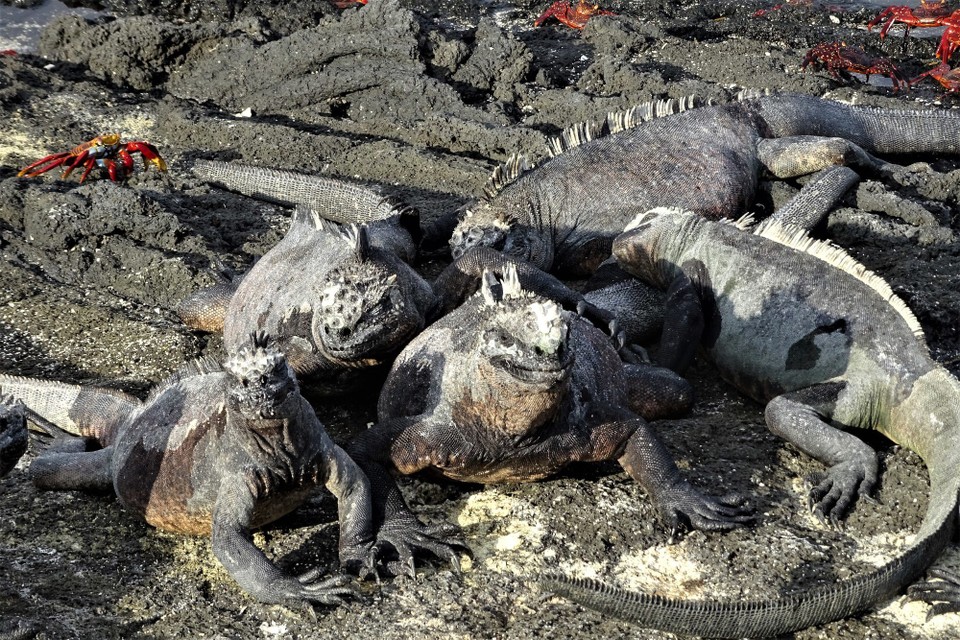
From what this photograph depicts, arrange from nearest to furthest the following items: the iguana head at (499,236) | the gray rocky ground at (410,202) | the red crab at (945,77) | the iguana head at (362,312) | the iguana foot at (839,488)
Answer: the gray rocky ground at (410,202) → the iguana foot at (839,488) → the iguana head at (362,312) → the iguana head at (499,236) → the red crab at (945,77)

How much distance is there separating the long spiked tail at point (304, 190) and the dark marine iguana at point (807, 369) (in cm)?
144

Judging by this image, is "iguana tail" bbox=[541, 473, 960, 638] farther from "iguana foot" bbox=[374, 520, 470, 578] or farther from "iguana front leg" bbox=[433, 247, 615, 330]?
"iguana front leg" bbox=[433, 247, 615, 330]

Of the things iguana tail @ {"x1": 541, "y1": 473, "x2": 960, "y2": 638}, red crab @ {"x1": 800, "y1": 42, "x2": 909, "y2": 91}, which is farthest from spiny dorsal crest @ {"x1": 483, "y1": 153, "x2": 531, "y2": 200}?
iguana tail @ {"x1": 541, "y1": 473, "x2": 960, "y2": 638}

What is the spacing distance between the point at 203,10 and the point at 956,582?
25.3 feet

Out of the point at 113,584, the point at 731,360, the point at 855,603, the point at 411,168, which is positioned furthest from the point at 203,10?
the point at 855,603

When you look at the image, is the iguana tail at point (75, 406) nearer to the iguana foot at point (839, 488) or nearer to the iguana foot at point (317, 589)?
the iguana foot at point (317, 589)

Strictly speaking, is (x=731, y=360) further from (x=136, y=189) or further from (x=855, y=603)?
(x=136, y=189)

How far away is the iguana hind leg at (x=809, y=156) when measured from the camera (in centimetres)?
677

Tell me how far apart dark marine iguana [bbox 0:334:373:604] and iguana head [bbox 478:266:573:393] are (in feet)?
2.07

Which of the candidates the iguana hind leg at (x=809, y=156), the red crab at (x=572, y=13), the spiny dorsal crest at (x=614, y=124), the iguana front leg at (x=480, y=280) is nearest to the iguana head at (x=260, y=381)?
the iguana front leg at (x=480, y=280)

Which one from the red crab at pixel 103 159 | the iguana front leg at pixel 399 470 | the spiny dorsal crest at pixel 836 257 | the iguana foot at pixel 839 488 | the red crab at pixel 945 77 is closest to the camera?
the iguana front leg at pixel 399 470

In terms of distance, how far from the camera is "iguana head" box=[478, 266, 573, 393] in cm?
382

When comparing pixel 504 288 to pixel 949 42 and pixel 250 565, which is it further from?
pixel 949 42

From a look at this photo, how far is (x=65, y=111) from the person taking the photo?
8.11 m
